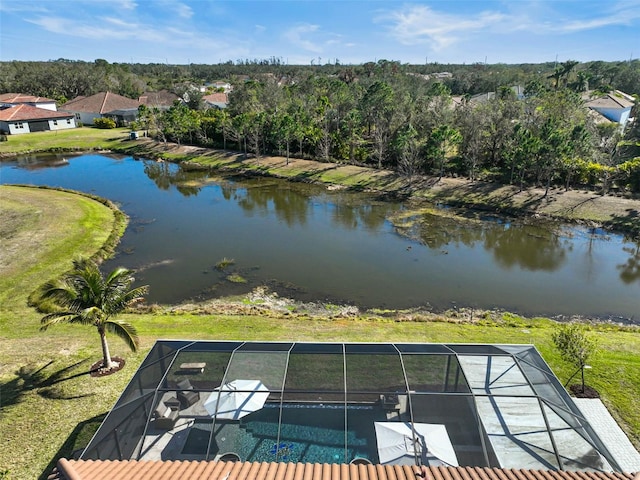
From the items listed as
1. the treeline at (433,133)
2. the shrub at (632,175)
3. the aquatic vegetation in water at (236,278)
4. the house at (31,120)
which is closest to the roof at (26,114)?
the house at (31,120)

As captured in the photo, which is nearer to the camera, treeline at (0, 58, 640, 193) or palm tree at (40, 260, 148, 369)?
palm tree at (40, 260, 148, 369)

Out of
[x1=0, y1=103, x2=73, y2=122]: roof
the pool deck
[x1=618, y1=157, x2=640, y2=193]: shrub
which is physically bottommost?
the pool deck

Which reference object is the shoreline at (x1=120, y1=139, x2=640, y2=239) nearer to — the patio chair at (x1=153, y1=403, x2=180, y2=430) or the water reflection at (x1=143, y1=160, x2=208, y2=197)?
the water reflection at (x1=143, y1=160, x2=208, y2=197)

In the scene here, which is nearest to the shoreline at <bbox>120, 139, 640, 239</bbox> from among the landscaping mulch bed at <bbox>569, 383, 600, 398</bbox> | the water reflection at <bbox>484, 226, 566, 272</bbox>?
the water reflection at <bbox>484, 226, 566, 272</bbox>

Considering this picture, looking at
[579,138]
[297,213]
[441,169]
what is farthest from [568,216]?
[297,213]

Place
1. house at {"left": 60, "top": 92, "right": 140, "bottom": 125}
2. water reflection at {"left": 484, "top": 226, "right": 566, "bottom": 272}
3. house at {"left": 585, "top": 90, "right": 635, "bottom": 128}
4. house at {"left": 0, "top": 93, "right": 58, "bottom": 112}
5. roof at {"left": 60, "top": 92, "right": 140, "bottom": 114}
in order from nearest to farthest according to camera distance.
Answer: water reflection at {"left": 484, "top": 226, "right": 566, "bottom": 272}, house at {"left": 585, "top": 90, "right": 635, "bottom": 128}, house at {"left": 0, "top": 93, "right": 58, "bottom": 112}, house at {"left": 60, "top": 92, "right": 140, "bottom": 125}, roof at {"left": 60, "top": 92, "right": 140, "bottom": 114}

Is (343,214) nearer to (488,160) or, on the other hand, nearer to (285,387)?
(488,160)

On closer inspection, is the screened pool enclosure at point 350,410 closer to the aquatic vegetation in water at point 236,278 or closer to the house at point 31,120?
the aquatic vegetation in water at point 236,278
